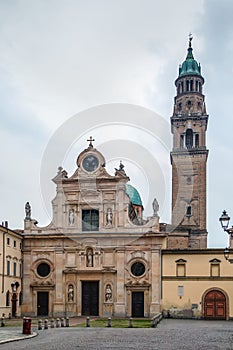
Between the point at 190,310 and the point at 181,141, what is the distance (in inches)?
1077

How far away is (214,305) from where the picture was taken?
53.5 metres

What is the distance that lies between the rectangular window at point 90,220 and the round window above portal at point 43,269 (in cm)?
541

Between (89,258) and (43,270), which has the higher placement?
(89,258)

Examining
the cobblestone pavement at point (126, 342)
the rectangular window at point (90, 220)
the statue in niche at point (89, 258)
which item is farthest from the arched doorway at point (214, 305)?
the cobblestone pavement at point (126, 342)

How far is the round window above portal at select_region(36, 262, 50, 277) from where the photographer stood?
2263 inches

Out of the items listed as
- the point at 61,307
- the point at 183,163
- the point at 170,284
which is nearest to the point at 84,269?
the point at 61,307

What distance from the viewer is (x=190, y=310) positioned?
5359 cm

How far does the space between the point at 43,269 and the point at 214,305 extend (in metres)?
17.5

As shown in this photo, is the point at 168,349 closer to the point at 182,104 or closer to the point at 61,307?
the point at 61,307

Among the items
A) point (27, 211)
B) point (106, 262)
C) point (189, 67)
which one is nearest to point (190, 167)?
point (189, 67)

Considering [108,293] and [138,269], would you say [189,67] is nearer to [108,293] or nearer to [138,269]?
[138,269]

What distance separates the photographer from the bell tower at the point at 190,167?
72.5m

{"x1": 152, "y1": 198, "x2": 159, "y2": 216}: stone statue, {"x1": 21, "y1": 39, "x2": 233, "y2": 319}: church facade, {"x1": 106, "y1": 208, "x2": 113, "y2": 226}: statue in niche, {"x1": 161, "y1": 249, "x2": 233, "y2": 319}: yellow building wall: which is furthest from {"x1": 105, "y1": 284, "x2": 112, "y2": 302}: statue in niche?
{"x1": 152, "y1": 198, "x2": 159, "y2": 216}: stone statue

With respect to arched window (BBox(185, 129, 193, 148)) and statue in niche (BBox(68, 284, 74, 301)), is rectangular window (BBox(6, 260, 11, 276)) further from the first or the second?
arched window (BBox(185, 129, 193, 148))
